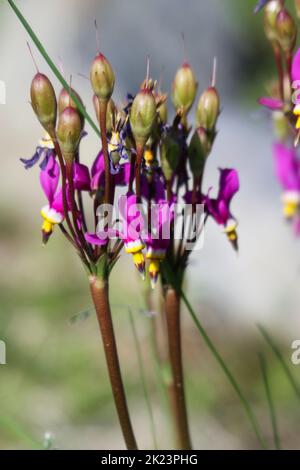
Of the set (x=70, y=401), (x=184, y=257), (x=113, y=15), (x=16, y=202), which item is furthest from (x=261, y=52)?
(x=184, y=257)

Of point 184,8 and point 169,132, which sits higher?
point 184,8

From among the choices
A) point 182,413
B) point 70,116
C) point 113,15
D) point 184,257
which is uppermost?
point 113,15

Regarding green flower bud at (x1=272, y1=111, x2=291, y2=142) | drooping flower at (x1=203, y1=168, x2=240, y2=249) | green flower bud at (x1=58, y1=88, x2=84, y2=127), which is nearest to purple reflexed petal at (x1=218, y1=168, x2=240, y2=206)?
drooping flower at (x1=203, y1=168, x2=240, y2=249)

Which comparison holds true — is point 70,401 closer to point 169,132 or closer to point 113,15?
point 169,132

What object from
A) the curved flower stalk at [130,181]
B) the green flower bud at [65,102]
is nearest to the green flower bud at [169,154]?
the curved flower stalk at [130,181]

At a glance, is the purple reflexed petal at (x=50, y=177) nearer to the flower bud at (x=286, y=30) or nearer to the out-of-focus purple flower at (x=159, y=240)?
the out-of-focus purple flower at (x=159, y=240)

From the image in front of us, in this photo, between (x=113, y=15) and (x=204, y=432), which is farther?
(x=113, y=15)

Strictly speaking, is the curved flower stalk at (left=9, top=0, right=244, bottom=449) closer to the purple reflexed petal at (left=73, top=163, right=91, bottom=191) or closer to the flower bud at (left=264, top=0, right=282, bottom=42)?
the purple reflexed petal at (left=73, top=163, right=91, bottom=191)
